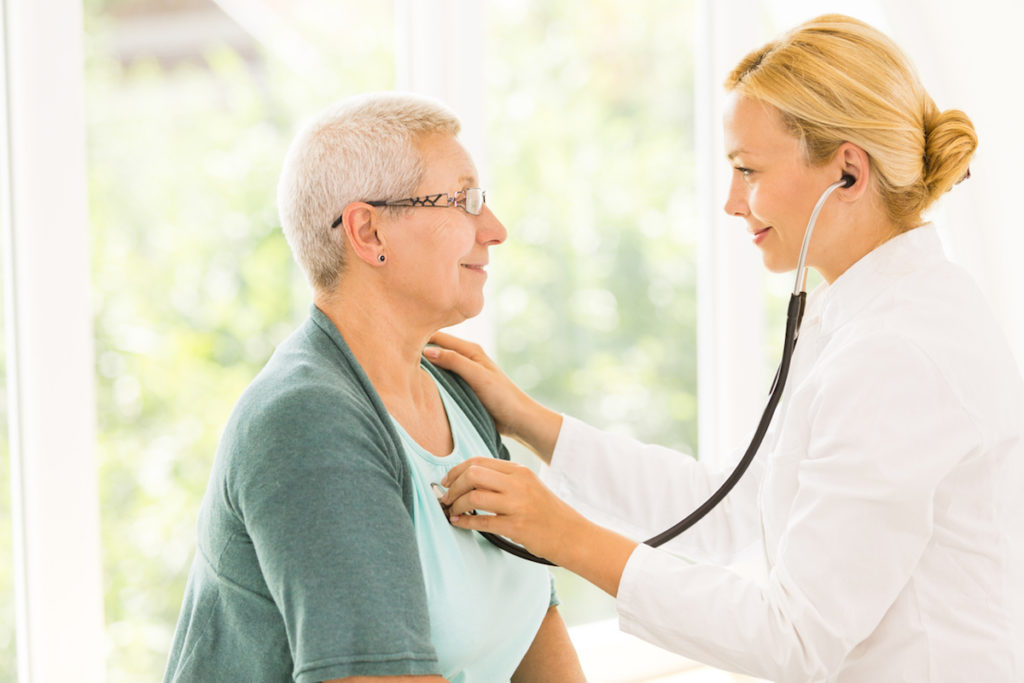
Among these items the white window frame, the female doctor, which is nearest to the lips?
the female doctor

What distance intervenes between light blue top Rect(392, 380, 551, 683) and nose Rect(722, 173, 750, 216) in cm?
55

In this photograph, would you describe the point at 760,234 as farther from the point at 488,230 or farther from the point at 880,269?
the point at 488,230

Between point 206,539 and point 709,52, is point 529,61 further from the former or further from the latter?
point 206,539

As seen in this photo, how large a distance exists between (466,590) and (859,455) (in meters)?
0.55

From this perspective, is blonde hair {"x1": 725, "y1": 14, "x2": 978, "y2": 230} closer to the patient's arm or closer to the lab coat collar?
the lab coat collar

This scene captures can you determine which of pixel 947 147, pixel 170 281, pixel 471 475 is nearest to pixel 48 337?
pixel 170 281

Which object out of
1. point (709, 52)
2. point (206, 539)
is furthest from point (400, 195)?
point (709, 52)

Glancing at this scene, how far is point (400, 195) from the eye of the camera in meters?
1.34

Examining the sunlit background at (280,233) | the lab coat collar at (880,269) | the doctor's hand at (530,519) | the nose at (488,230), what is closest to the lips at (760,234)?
the lab coat collar at (880,269)

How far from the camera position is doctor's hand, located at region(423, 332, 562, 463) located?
5.33ft

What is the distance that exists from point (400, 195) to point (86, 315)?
0.74m

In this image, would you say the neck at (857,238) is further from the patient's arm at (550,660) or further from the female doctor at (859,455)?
the patient's arm at (550,660)

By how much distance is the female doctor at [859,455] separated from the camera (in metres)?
1.21

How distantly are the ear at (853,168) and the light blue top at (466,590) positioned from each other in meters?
0.69
